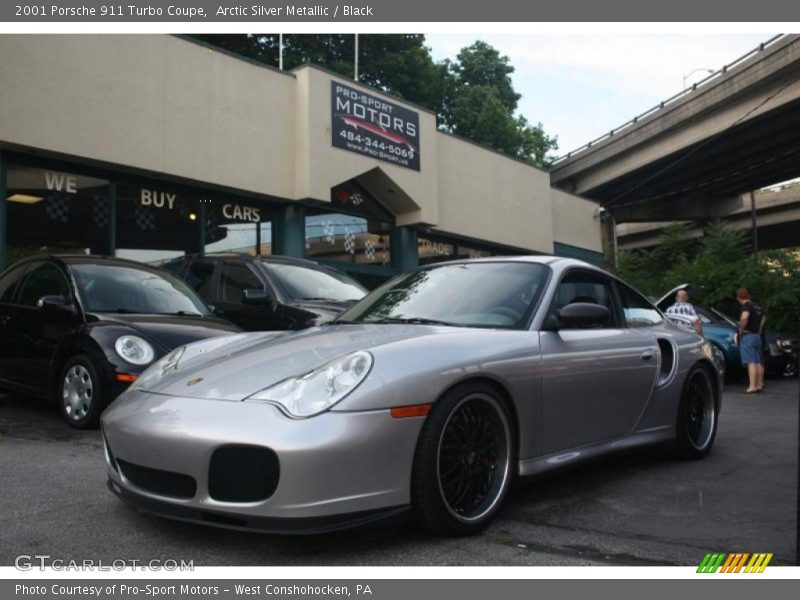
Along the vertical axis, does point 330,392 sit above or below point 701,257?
below

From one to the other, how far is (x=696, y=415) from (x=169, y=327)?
4168 mm

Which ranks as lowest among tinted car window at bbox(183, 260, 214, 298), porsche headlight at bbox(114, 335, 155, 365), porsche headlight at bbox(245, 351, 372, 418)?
porsche headlight at bbox(245, 351, 372, 418)

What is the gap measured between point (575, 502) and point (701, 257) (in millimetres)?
19503

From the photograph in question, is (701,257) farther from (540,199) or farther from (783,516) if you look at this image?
(783,516)

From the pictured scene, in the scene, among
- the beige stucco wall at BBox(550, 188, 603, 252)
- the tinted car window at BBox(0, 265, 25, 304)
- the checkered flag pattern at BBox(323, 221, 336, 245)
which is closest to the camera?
the tinted car window at BBox(0, 265, 25, 304)

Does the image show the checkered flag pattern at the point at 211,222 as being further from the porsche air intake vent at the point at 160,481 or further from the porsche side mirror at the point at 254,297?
the porsche air intake vent at the point at 160,481

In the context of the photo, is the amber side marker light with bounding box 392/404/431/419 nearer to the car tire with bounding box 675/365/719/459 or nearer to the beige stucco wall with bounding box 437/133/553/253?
→ the car tire with bounding box 675/365/719/459

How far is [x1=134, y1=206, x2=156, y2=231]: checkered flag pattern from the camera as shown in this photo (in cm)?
1339

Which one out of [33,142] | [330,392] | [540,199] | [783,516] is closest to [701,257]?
[540,199]

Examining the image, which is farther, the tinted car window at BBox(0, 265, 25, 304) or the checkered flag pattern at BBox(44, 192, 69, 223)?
the checkered flag pattern at BBox(44, 192, 69, 223)

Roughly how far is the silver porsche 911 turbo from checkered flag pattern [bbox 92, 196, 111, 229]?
9392mm

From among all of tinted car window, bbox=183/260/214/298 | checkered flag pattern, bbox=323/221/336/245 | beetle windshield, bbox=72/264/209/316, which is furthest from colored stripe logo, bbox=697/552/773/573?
→ checkered flag pattern, bbox=323/221/336/245

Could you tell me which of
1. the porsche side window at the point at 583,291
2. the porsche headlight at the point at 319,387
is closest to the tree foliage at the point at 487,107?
the porsche side window at the point at 583,291

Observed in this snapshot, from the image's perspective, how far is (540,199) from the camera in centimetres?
2514
